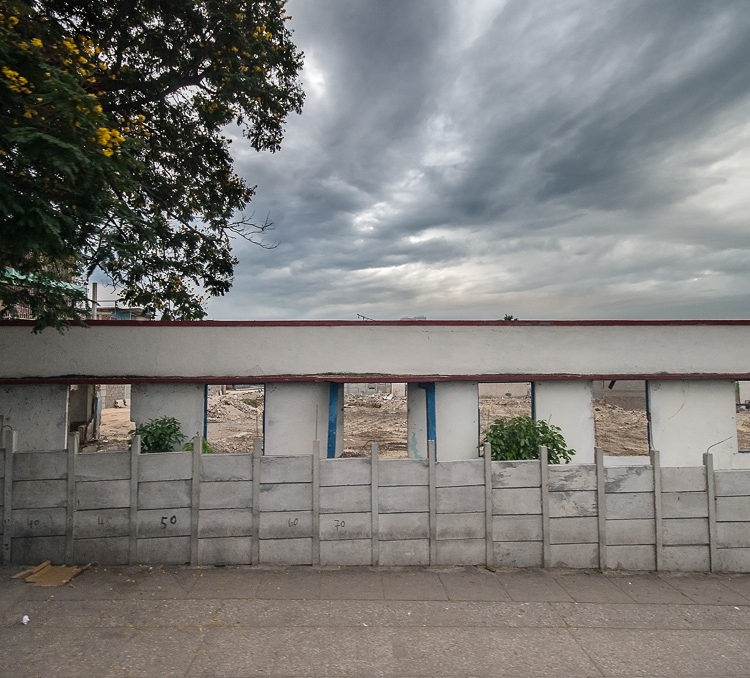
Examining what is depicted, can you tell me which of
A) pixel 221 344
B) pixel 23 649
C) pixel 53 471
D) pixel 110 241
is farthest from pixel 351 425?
pixel 23 649

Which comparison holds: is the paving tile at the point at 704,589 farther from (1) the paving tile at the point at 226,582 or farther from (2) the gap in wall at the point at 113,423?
(2) the gap in wall at the point at 113,423

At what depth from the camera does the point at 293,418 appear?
13.5 metres

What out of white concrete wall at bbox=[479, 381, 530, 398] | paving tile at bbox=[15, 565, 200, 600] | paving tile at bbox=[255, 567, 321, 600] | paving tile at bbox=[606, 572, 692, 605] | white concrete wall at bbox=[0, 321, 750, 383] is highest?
white concrete wall at bbox=[0, 321, 750, 383]

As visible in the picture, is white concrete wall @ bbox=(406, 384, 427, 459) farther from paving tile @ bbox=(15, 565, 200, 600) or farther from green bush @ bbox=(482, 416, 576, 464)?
paving tile @ bbox=(15, 565, 200, 600)

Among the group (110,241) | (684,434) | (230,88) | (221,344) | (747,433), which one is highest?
(230,88)

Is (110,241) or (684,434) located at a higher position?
(110,241)

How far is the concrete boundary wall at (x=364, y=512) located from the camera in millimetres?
8031

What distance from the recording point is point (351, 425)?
30.1m

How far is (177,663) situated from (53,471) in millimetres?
4193

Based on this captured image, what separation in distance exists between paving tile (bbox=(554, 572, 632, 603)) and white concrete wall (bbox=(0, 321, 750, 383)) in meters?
6.29

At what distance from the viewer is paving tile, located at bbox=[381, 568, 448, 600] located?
23.4ft

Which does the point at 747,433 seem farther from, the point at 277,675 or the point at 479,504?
the point at 277,675

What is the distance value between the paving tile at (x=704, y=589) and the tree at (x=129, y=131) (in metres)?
10.6

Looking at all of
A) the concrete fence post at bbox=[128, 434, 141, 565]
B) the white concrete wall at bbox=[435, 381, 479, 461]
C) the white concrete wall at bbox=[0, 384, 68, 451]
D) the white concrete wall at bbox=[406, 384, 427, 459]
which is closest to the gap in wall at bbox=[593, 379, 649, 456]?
the white concrete wall at bbox=[435, 381, 479, 461]
